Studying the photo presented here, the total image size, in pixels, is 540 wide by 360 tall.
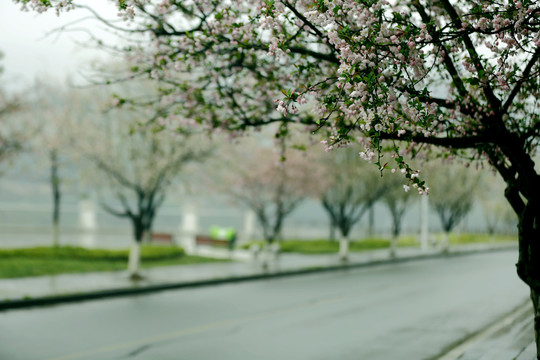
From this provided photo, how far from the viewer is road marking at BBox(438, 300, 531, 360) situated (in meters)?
9.31

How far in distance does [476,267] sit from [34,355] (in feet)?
78.3

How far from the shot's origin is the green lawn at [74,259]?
20.8 meters

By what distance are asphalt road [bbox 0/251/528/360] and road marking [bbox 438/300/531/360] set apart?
0.36 m

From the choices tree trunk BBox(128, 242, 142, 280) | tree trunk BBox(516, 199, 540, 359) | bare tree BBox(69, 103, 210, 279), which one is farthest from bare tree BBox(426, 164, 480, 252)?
tree trunk BBox(516, 199, 540, 359)

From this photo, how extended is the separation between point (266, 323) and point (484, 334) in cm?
406

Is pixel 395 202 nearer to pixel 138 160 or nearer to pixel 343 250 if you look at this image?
pixel 343 250

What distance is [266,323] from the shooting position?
42.4ft

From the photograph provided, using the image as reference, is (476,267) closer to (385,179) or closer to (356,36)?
(385,179)

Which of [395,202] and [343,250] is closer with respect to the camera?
[343,250]

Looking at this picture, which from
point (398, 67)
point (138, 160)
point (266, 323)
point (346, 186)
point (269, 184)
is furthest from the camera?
point (346, 186)

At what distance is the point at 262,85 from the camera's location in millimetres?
9766

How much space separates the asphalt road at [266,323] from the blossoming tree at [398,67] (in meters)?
3.70

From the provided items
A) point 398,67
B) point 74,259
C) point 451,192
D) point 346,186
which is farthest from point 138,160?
point 451,192

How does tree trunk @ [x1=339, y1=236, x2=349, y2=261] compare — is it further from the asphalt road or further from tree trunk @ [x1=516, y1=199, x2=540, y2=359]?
tree trunk @ [x1=516, y1=199, x2=540, y2=359]
